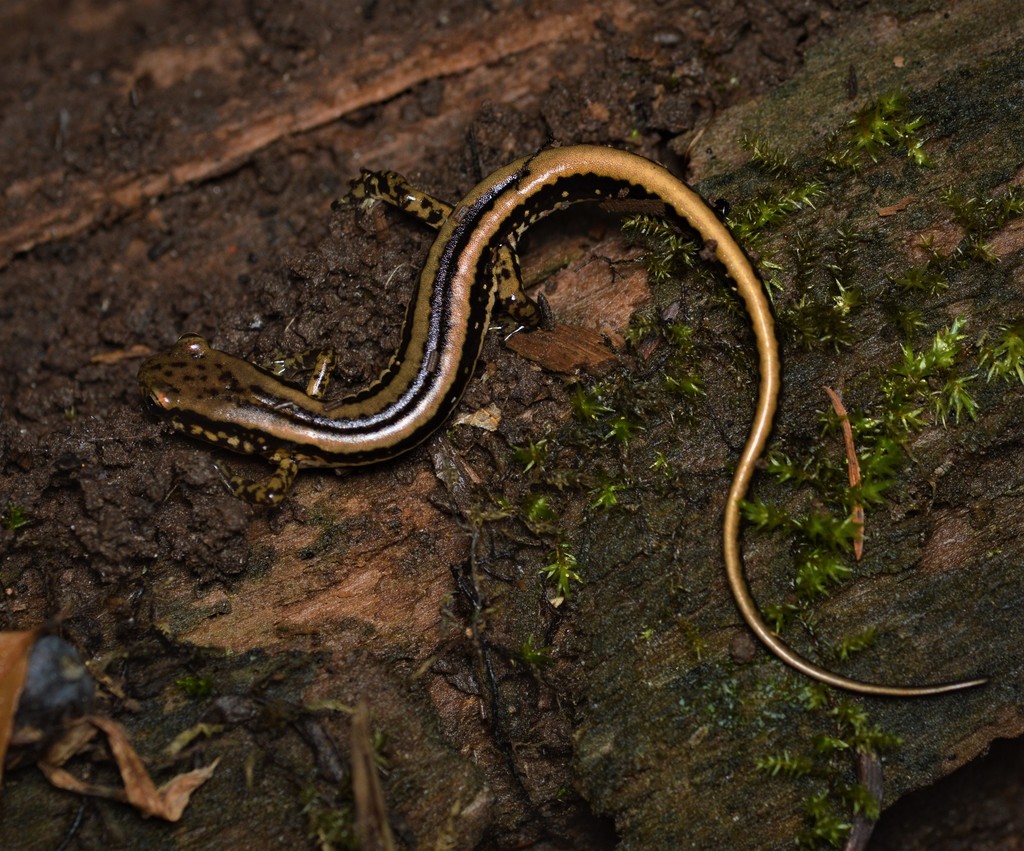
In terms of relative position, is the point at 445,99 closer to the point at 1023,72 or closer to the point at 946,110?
the point at 946,110

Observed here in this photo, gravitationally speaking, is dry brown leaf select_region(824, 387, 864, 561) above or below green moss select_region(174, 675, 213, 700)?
below

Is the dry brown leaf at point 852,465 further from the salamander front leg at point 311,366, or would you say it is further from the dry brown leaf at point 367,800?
the salamander front leg at point 311,366

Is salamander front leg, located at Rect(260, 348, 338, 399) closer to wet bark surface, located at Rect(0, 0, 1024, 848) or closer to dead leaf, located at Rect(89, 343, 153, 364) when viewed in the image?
wet bark surface, located at Rect(0, 0, 1024, 848)

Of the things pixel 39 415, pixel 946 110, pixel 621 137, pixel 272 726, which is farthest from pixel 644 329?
pixel 39 415

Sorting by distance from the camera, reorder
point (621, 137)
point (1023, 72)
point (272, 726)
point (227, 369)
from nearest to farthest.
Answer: point (272, 726) < point (1023, 72) < point (227, 369) < point (621, 137)

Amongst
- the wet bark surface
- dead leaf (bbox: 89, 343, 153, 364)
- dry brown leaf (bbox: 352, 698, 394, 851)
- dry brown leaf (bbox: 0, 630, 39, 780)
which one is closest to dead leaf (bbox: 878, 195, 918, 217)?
the wet bark surface

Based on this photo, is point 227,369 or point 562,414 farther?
point 227,369
